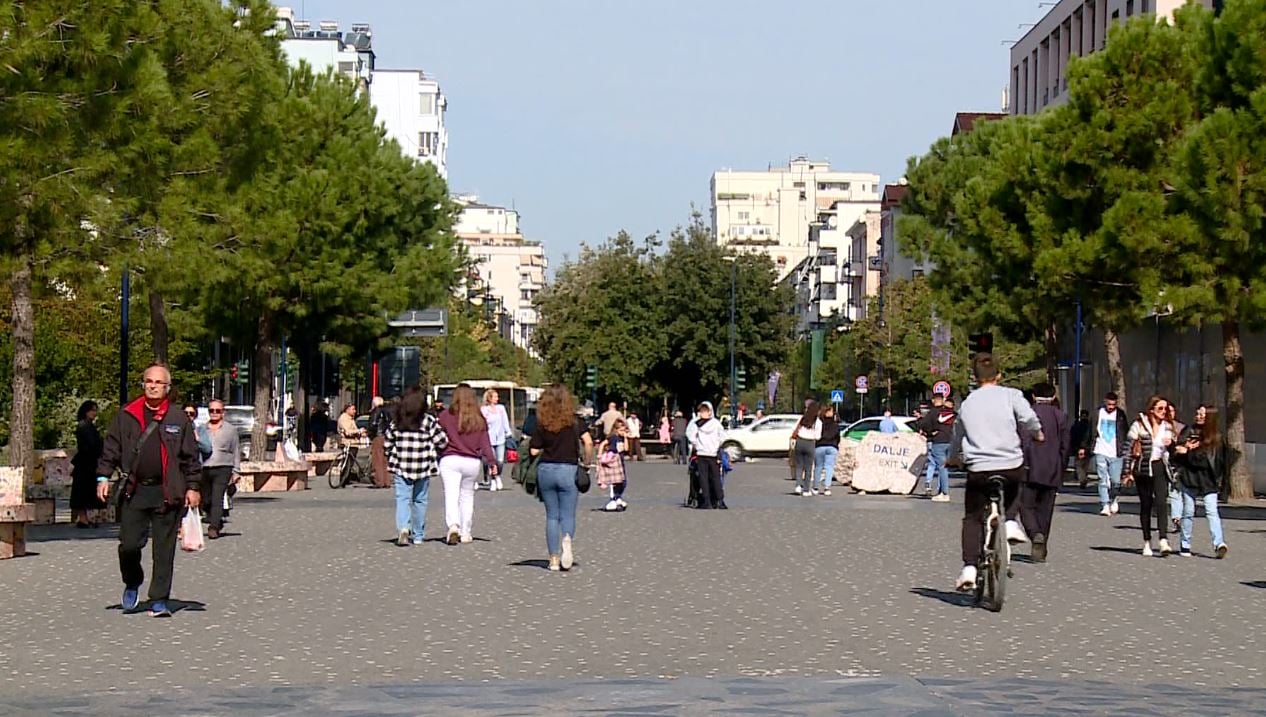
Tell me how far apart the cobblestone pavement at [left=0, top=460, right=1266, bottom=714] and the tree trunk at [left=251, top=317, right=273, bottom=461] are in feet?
57.9

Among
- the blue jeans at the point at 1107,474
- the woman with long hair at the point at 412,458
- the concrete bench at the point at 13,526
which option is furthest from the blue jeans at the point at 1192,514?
Result: the concrete bench at the point at 13,526

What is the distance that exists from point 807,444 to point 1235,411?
7490mm

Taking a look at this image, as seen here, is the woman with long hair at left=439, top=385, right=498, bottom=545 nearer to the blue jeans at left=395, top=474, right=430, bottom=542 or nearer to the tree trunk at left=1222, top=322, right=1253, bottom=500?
the blue jeans at left=395, top=474, right=430, bottom=542

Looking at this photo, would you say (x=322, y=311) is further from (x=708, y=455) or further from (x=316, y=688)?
Result: (x=316, y=688)

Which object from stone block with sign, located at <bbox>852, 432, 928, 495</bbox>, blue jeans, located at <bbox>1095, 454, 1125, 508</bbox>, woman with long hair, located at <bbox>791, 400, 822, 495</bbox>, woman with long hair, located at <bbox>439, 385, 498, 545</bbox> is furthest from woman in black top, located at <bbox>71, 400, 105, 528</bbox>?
stone block with sign, located at <bbox>852, 432, 928, 495</bbox>

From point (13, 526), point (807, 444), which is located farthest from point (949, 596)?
point (807, 444)

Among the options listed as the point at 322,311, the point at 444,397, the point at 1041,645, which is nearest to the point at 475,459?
the point at 1041,645

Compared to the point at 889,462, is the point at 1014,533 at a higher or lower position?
lower

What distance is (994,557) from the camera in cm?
1427

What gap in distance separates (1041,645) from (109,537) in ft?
42.5

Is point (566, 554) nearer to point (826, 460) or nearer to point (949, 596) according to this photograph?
point (949, 596)

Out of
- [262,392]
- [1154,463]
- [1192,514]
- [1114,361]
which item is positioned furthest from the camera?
[1114,361]

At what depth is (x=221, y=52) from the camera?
25391 mm

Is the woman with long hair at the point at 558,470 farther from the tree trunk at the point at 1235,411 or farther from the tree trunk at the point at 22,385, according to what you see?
the tree trunk at the point at 1235,411
